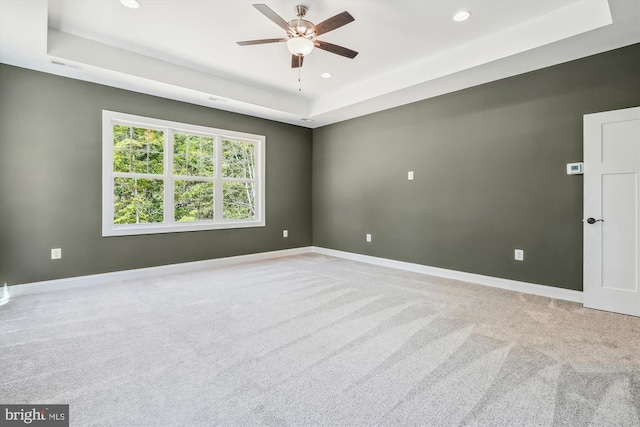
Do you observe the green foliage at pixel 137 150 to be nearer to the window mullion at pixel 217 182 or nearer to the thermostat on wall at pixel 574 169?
the window mullion at pixel 217 182

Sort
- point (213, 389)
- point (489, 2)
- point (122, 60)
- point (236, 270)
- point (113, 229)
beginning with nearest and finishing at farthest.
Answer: point (213, 389) → point (489, 2) → point (122, 60) → point (113, 229) → point (236, 270)

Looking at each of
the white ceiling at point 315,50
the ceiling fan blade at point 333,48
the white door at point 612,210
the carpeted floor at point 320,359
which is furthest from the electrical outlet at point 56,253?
the white door at point 612,210

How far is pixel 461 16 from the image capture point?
118 inches

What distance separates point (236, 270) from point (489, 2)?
14.9ft

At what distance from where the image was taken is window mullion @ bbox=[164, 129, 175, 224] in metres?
4.67

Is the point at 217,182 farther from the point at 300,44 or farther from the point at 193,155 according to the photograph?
the point at 300,44

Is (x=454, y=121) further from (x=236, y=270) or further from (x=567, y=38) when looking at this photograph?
(x=236, y=270)

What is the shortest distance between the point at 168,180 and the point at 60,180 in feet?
4.18

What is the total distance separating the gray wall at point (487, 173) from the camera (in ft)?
10.9

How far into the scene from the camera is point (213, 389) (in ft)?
5.74

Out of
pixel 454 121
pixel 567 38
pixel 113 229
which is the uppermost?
pixel 567 38

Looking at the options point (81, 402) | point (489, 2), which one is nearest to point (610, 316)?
point (489, 2)

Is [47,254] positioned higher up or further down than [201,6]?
further down

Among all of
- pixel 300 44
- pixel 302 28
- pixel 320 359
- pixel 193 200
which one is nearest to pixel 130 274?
pixel 193 200
